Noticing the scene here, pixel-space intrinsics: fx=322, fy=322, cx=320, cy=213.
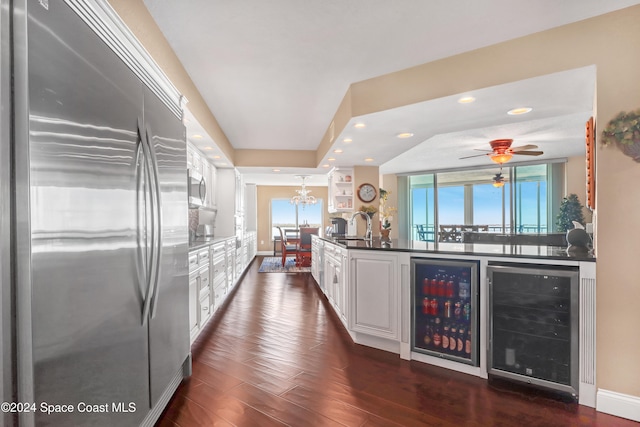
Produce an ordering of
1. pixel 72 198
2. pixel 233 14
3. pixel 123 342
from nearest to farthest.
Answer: pixel 72 198 → pixel 123 342 → pixel 233 14

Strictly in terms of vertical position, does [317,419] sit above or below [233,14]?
below

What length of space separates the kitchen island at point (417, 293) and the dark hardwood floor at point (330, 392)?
0.13 m

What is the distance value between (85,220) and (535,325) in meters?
2.70

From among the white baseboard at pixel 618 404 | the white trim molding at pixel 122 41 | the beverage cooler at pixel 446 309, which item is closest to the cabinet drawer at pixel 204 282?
the white trim molding at pixel 122 41

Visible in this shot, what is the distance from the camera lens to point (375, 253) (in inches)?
116

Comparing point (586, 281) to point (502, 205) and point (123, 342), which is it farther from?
point (502, 205)

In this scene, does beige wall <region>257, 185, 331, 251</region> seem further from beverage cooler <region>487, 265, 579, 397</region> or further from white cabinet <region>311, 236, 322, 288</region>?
beverage cooler <region>487, 265, 579, 397</region>

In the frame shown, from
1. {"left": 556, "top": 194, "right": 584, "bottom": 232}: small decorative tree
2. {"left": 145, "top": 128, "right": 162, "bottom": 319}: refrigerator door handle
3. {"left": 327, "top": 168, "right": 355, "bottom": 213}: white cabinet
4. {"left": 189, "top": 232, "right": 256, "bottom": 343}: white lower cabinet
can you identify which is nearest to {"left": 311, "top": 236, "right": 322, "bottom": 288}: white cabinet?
{"left": 327, "top": 168, "right": 355, "bottom": 213}: white cabinet

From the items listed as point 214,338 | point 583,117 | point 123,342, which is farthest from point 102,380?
point 583,117

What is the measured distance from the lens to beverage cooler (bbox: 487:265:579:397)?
211 cm

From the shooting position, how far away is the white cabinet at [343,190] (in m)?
5.79

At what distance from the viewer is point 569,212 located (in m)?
6.04

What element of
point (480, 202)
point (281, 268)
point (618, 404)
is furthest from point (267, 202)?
point (618, 404)

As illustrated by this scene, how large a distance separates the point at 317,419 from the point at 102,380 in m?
1.18
